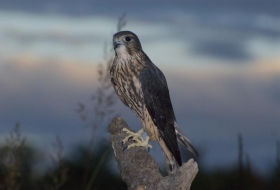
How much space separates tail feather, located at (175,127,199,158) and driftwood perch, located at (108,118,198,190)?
2.14ft

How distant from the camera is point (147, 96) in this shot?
5.09 meters

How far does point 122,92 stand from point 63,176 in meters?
1.38

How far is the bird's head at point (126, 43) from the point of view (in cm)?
533

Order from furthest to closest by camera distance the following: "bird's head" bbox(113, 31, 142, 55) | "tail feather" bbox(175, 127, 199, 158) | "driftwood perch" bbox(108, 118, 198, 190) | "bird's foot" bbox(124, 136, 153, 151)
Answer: "bird's head" bbox(113, 31, 142, 55) < "tail feather" bbox(175, 127, 199, 158) < "bird's foot" bbox(124, 136, 153, 151) < "driftwood perch" bbox(108, 118, 198, 190)

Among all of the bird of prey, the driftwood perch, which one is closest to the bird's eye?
the bird of prey

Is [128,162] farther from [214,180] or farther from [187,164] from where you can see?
[214,180]

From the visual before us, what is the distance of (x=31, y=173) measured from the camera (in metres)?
6.18

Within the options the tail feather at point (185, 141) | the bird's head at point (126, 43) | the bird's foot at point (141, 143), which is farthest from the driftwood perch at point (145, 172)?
the bird's head at point (126, 43)

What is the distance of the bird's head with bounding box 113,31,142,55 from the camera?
17.5 feet

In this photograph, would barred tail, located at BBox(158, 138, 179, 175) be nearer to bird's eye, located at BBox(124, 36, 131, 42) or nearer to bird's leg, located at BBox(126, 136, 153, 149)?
bird's leg, located at BBox(126, 136, 153, 149)

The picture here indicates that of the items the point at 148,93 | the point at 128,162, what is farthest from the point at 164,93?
the point at 128,162

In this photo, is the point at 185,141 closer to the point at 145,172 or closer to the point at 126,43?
the point at 126,43

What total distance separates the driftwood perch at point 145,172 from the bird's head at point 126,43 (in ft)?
4.15

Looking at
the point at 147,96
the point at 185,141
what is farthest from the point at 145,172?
the point at 147,96
